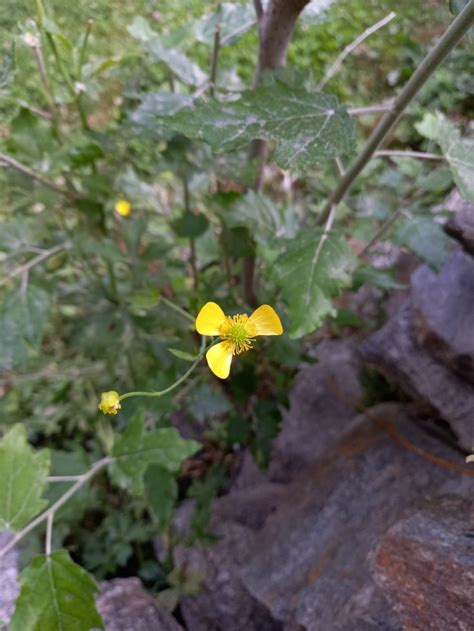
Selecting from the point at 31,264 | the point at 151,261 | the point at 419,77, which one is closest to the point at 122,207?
the point at 151,261

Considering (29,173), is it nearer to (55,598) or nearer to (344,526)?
(55,598)

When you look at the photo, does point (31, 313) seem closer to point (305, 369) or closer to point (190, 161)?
point (190, 161)

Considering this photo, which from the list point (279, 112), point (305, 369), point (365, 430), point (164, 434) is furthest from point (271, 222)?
Answer: point (305, 369)

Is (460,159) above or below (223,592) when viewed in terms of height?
above

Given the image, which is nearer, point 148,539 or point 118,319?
point 118,319

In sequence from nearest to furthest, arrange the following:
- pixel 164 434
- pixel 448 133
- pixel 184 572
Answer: pixel 448 133 < pixel 164 434 < pixel 184 572

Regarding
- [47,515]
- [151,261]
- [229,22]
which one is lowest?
[47,515]
